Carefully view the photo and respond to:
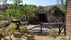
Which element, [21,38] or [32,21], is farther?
[32,21]

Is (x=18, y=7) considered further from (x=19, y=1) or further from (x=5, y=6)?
(x=5, y=6)

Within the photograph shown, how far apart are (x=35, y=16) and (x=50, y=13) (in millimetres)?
2441

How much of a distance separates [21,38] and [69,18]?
10.9 feet

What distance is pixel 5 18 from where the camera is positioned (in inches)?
1079

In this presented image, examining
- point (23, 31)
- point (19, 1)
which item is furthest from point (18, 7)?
point (23, 31)

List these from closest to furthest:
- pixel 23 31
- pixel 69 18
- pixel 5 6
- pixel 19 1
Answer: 1. pixel 69 18
2. pixel 23 31
3. pixel 19 1
4. pixel 5 6

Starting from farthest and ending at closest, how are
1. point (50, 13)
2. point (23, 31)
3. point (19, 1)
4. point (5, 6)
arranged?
point (50, 13) < point (5, 6) < point (19, 1) < point (23, 31)

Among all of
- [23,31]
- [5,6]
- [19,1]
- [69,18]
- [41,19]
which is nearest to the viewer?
[69,18]

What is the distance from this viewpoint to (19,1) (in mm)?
18828

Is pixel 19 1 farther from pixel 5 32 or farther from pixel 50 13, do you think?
pixel 50 13

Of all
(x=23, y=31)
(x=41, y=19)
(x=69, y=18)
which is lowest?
(x=41, y=19)

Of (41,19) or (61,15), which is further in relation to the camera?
(41,19)

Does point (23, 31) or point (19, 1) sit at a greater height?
point (19, 1)

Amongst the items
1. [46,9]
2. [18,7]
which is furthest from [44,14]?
[18,7]
